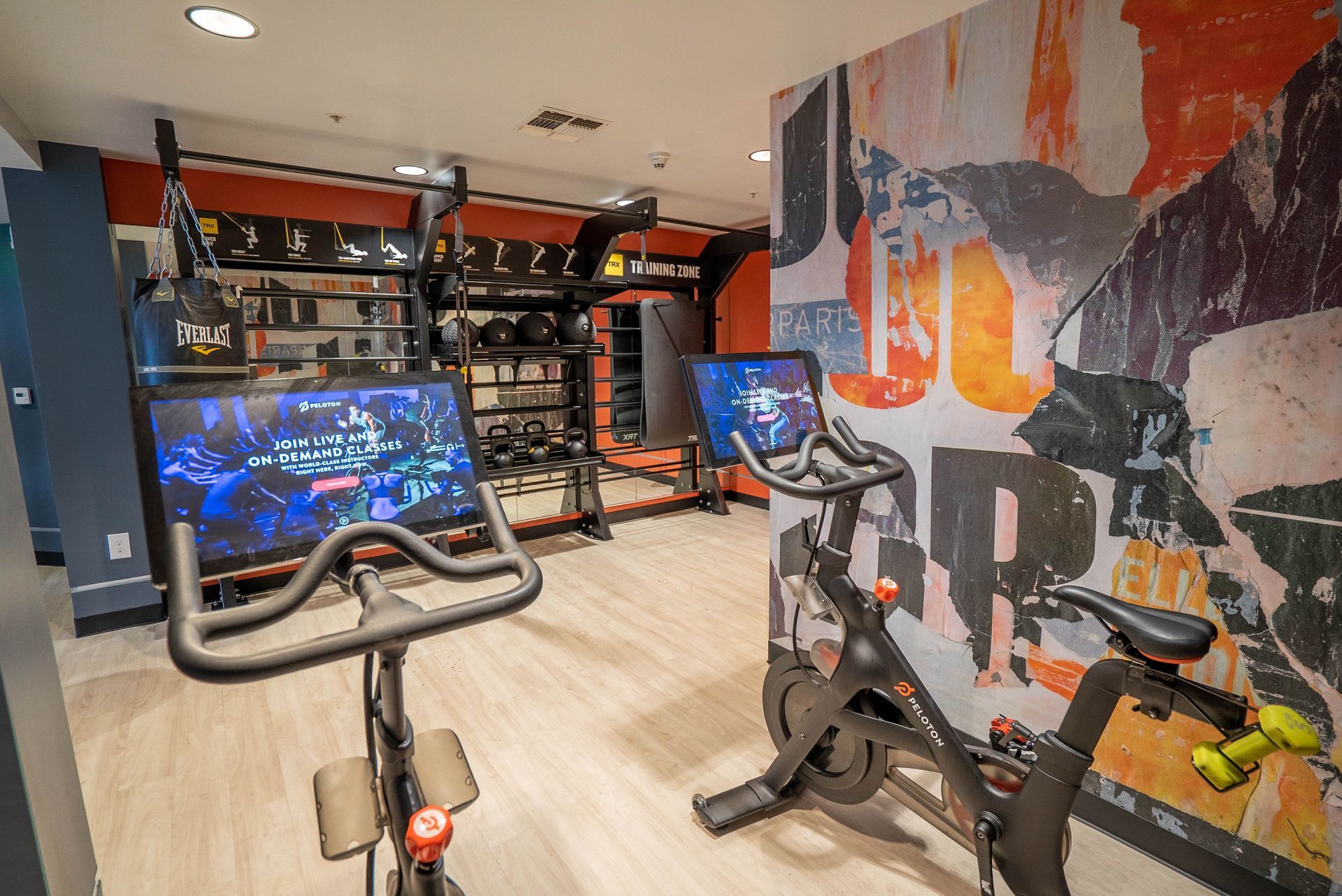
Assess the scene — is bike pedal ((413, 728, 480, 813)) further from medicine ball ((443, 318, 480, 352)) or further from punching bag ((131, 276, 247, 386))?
medicine ball ((443, 318, 480, 352))

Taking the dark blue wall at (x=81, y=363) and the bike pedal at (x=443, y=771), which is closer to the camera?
the bike pedal at (x=443, y=771)

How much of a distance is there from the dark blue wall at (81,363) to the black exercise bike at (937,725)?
3630 mm

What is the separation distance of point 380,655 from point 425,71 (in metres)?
2.50

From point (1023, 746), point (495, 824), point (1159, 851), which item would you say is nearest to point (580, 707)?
point (495, 824)

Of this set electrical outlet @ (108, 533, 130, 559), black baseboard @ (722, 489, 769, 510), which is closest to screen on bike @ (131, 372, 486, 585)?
electrical outlet @ (108, 533, 130, 559)

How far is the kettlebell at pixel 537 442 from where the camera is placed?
4.77m

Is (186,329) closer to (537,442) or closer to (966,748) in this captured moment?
(537,442)

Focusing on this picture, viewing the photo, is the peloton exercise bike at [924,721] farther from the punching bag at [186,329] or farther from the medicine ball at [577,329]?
the medicine ball at [577,329]

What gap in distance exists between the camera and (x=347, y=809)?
→ 103 centimetres

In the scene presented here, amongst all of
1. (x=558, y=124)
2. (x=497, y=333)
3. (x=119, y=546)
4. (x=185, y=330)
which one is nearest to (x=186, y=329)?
(x=185, y=330)

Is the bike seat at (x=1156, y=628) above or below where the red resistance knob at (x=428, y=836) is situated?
above

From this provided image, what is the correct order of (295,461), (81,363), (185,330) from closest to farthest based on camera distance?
(295,461) < (185,330) < (81,363)

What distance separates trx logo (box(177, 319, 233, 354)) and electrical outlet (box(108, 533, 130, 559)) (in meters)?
1.44

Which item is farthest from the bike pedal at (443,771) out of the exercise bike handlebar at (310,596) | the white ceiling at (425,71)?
the white ceiling at (425,71)
